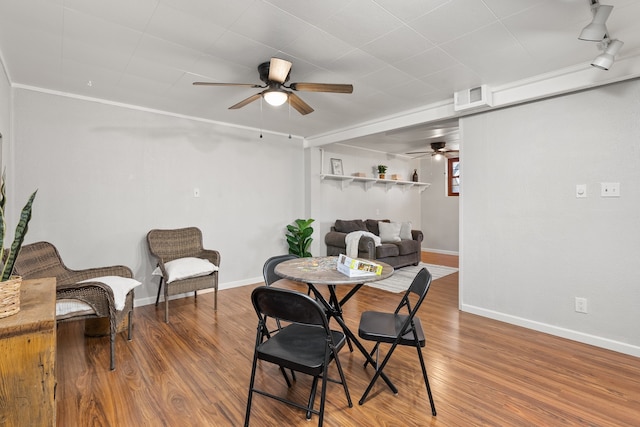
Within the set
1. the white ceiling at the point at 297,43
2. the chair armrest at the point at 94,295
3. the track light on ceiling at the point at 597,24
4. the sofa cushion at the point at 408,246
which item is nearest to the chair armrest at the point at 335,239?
the sofa cushion at the point at 408,246

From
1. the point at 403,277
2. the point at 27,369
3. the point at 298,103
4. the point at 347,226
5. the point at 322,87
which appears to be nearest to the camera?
the point at 27,369

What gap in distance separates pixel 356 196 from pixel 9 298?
19.4 ft

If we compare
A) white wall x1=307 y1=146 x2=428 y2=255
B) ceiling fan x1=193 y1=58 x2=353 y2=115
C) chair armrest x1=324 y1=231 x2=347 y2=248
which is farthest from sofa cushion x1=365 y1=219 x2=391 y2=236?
ceiling fan x1=193 y1=58 x2=353 y2=115

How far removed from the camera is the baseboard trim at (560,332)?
106 inches

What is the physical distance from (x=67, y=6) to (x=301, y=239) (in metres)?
3.94

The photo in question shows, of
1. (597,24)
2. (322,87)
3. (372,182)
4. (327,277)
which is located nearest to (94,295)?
(327,277)

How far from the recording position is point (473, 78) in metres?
3.05

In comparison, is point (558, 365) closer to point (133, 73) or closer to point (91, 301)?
point (91, 301)

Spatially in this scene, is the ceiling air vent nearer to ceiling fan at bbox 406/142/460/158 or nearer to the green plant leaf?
ceiling fan at bbox 406/142/460/158

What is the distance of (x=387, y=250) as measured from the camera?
5.61 m

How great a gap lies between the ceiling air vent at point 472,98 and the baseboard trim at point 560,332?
225 cm

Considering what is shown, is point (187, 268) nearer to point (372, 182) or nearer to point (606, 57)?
point (606, 57)

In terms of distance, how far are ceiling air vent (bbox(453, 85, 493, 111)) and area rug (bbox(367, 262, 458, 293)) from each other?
219 centimetres

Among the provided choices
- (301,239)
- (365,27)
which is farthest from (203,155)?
(365,27)
